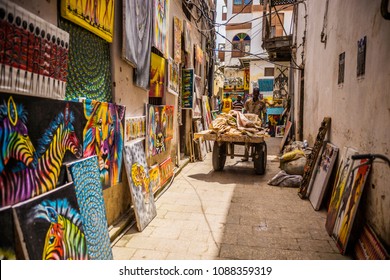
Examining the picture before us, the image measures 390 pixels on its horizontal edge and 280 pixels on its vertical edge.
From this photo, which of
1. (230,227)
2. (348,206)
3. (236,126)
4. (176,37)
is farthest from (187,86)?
(348,206)

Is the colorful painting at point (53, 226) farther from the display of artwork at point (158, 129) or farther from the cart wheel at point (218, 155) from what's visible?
the cart wheel at point (218, 155)

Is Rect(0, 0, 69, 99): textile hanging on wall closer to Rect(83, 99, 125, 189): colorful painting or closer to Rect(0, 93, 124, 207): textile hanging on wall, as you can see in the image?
Rect(0, 93, 124, 207): textile hanging on wall

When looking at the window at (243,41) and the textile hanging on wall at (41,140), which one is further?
the window at (243,41)

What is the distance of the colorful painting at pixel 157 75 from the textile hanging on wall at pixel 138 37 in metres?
0.48

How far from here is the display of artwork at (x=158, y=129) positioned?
5.45 m

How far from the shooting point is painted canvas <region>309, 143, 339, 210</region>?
Answer: 5129 mm

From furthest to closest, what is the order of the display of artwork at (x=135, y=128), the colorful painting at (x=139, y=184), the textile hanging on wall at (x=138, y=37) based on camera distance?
the display of artwork at (x=135, y=128)
the colorful painting at (x=139, y=184)
the textile hanging on wall at (x=138, y=37)

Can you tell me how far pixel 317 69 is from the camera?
7.98 meters

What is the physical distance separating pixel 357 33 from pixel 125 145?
3.77m

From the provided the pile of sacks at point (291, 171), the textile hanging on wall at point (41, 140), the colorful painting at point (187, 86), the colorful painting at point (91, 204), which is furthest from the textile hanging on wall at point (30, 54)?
the colorful painting at point (187, 86)

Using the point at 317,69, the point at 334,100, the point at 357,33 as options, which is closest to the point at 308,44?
the point at 317,69

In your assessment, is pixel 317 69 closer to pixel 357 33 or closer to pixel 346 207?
pixel 357 33

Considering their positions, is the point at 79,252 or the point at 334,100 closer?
the point at 79,252

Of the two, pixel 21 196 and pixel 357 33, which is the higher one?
pixel 357 33
